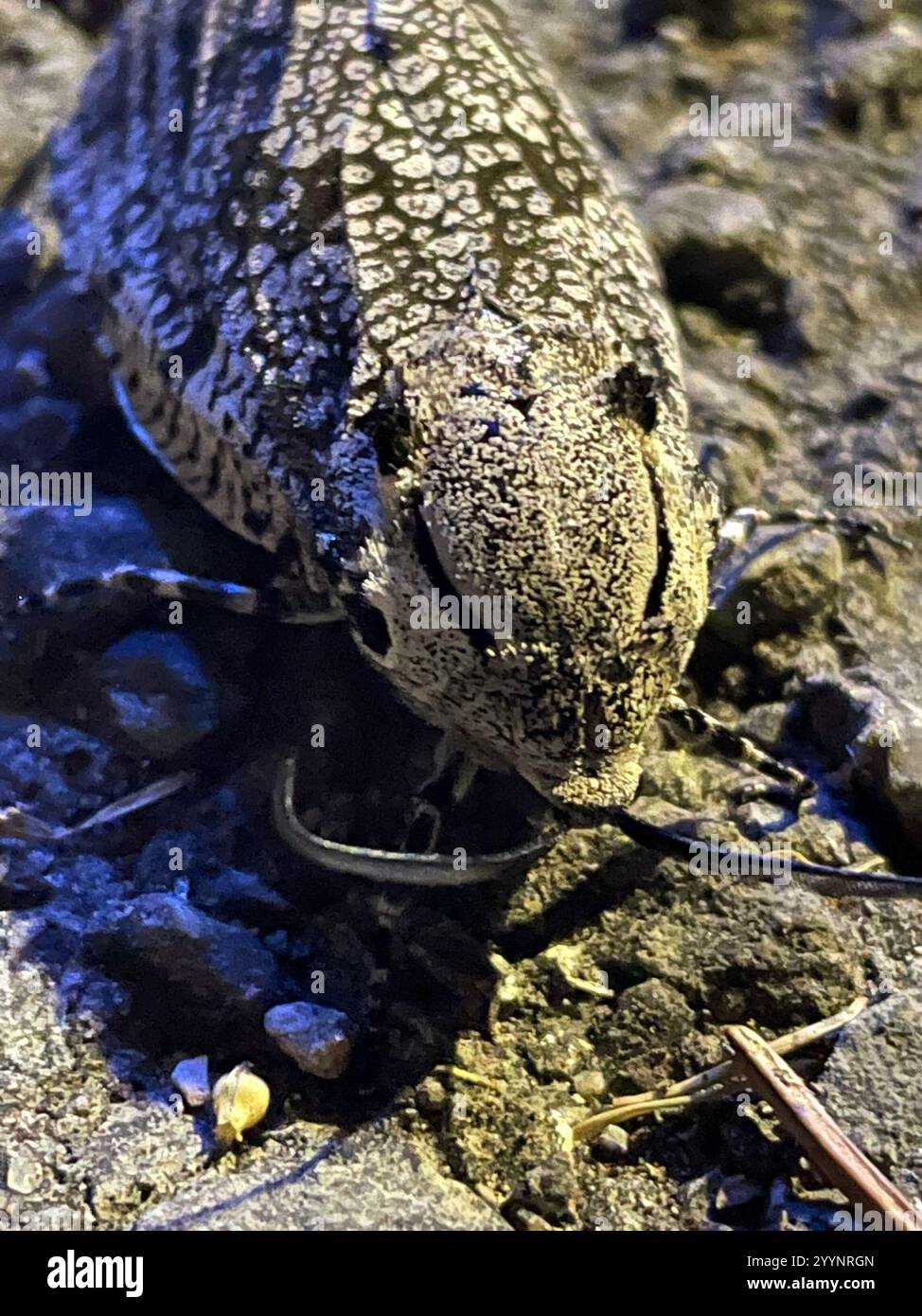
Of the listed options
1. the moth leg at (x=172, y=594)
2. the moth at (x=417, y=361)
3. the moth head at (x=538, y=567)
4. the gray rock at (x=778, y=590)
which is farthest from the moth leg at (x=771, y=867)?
the moth leg at (x=172, y=594)

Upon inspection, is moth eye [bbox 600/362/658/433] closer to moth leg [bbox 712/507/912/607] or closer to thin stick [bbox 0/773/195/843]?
moth leg [bbox 712/507/912/607]

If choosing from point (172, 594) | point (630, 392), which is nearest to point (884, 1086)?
point (630, 392)

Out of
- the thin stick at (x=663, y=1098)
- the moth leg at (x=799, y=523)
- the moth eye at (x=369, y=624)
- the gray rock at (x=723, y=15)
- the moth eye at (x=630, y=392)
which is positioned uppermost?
the gray rock at (x=723, y=15)

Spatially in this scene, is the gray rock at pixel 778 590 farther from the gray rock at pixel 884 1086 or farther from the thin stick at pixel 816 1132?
the thin stick at pixel 816 1132

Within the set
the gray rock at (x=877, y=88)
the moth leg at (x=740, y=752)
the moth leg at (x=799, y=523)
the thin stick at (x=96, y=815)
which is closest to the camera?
the moth leg at (x=740, y=752)

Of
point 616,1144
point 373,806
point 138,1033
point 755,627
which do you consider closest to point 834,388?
point 755,627

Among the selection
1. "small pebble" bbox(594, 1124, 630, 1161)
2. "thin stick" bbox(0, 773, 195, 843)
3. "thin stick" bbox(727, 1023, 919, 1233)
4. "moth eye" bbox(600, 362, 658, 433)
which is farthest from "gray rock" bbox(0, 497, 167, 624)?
"thin stick" bbox(727, 1023, 919, 1233)
